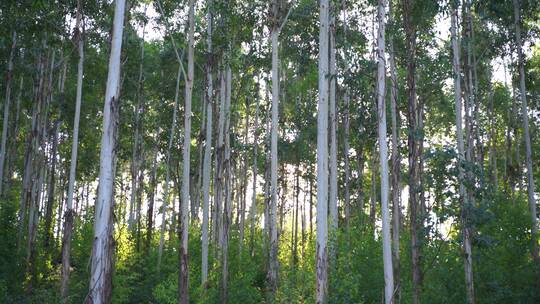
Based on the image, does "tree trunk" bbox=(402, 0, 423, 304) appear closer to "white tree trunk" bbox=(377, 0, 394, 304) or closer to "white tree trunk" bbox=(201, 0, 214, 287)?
"white tree trunk" bbox=(377, 0, 394, 304)

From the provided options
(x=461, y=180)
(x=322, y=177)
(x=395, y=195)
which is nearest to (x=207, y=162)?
(x=322, y=177)

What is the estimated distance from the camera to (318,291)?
35.6ft

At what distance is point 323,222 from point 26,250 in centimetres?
1196

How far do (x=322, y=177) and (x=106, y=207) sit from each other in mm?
5398

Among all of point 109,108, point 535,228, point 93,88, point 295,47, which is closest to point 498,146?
point 295,47

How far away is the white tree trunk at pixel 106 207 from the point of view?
700 cm

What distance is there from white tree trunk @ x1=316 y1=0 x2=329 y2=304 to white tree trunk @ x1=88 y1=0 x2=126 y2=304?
487cm

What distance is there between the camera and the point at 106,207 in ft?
23.4

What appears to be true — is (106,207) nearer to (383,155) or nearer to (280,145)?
(383,155)

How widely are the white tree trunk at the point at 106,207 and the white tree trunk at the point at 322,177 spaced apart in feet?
16.0

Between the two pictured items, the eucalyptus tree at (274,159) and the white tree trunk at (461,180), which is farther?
the eucalyptus tree at (274,159)

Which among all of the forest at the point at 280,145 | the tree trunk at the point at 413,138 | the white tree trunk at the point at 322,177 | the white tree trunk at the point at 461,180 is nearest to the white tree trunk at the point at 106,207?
the forest at the point at 280,145

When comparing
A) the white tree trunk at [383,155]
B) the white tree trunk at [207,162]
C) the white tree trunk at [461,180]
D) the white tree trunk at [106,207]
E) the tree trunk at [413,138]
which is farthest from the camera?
the white tree trunk at [207,162]

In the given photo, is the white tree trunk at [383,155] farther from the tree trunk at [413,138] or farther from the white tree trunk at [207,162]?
the white tree trunk at [207,162]
